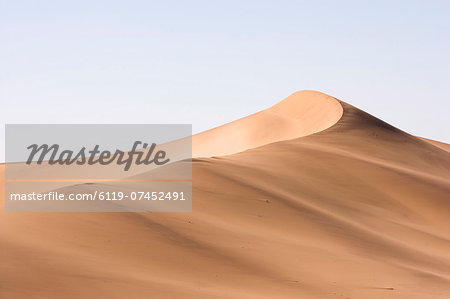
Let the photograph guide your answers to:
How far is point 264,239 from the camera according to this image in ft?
51.2

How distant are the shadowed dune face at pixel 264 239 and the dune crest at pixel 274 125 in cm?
1199

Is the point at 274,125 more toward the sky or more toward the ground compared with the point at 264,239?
more toward the sky

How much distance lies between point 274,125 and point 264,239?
3070 cm

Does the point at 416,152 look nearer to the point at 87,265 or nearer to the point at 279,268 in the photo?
the point at 279,268

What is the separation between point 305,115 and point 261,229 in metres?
27.9

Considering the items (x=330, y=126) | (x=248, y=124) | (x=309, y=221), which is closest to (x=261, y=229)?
(x=309, y=221)

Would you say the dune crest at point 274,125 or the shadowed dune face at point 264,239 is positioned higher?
the dune crest at point 274,125

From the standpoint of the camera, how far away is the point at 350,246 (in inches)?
656

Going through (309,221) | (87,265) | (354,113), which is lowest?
(87,265)

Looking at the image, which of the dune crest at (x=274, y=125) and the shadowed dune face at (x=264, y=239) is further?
the dune crest at (x=274, y=125)

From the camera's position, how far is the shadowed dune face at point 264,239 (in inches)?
444

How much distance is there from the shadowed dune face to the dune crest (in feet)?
39.3

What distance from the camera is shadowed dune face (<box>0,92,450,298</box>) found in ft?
37.0

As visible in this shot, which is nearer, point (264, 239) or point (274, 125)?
point (264, 239)
